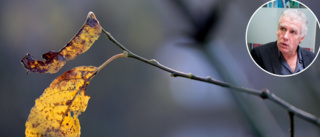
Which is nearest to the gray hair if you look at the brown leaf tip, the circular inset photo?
the circular inset photo

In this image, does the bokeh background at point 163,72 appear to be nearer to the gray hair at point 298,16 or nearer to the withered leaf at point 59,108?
the gray hair at point 298,16

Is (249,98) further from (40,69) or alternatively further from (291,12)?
(40,69)

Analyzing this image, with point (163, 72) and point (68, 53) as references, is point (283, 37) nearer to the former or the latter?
point (163, 72)

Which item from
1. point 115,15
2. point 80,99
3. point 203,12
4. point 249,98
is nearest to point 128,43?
point 115,15

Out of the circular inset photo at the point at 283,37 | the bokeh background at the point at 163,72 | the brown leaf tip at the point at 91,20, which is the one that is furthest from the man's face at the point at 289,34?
the brown leaf tip at the point at 91,20

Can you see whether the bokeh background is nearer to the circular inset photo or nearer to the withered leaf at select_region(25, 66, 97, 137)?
the circular inset photo

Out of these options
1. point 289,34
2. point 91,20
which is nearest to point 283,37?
point 289,34
